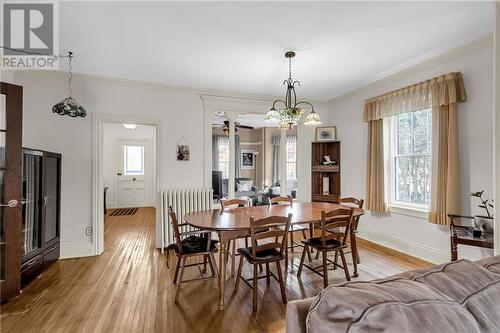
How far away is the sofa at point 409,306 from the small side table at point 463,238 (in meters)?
1.95

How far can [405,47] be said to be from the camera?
2779 millimetres

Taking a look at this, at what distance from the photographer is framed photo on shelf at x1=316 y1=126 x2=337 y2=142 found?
15.7 feet

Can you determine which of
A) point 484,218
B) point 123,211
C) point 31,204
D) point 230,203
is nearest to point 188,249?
point 230,203

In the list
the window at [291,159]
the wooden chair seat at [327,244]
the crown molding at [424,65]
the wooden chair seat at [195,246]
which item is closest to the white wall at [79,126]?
the wooden chair seat at [195,246]

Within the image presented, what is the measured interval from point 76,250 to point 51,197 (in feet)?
2.70

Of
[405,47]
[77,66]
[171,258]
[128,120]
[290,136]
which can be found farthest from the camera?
[290,136]

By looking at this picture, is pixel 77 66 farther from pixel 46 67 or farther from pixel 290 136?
pixel 290 136

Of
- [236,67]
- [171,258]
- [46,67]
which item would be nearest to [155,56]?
[236,67]

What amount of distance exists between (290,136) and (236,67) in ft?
10.5

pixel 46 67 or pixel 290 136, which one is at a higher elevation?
pixel 46 67

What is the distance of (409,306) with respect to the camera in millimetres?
665

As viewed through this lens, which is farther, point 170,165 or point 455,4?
point 170,165

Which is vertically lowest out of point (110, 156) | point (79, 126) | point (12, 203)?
point (12, 203)

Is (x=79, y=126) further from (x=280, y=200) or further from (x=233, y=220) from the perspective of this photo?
(x=280, y=200)
